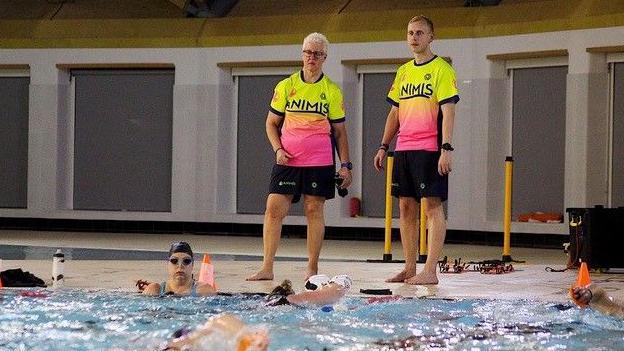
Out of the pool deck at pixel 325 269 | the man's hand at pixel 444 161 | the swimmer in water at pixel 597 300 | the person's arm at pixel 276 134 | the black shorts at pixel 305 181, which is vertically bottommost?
the pool deck at pixel 325 269

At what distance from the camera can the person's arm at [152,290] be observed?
773 cm

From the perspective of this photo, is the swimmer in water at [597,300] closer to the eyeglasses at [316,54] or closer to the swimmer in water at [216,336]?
the swimmer in water at [216,336]

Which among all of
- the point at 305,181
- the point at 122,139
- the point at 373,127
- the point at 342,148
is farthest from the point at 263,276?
the point at 122,139

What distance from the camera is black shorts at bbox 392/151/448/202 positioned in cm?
887

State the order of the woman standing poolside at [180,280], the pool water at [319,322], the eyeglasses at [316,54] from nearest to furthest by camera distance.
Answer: the pool water at [319,322]
the woman standing poolside at [180,280]
the eyeglasses at [316,54]

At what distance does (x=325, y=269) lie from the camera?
34.6 ft

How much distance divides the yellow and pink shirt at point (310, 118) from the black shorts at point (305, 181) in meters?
0.05

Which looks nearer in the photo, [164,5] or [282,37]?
[282,37]

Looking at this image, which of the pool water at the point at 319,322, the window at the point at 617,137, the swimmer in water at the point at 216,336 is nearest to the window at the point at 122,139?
the window at the point at 617,137

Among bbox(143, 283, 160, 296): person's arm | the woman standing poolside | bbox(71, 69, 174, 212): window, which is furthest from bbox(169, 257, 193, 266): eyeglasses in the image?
bbox(71, 69, 174, 212): window

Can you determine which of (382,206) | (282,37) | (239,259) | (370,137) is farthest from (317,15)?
(239,259)

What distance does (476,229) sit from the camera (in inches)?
679

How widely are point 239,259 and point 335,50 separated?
645 centimetres

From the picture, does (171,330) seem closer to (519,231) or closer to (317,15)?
(519,231)
